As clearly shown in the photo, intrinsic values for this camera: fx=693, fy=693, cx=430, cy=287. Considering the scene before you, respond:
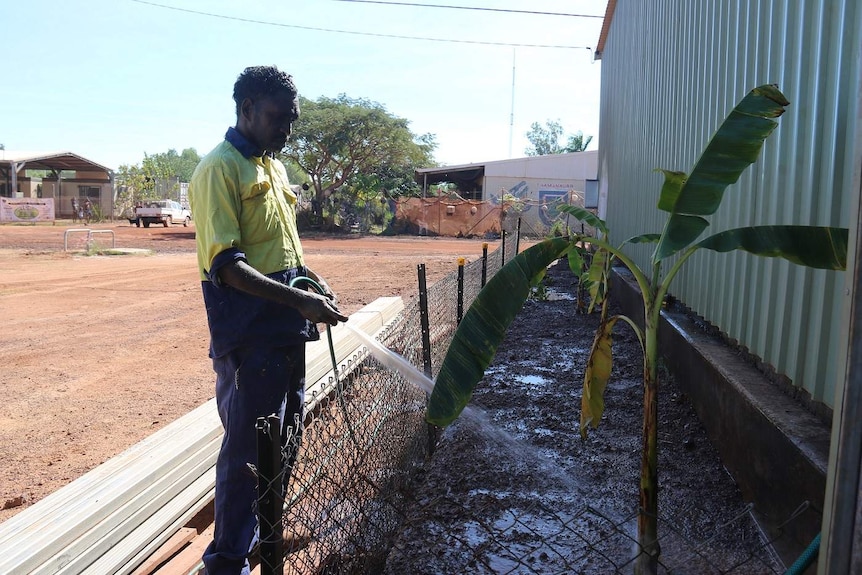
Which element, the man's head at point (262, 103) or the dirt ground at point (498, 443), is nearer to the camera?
the man's head at point (262, 103)

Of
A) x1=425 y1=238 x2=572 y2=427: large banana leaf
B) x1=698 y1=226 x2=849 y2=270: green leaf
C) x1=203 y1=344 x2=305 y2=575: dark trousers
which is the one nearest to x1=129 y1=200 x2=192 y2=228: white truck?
x1=203 y1=344 x2=305 y2=575: dark trousers

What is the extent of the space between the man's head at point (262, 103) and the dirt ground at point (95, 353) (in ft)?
8.52

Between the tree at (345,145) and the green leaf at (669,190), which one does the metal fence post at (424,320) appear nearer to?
the green leaf at (669,190)

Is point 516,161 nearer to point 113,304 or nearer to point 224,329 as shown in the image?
point 113,304

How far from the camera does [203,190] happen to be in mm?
2572

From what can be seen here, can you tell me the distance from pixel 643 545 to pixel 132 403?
4559mm

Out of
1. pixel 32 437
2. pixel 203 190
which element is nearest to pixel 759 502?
pixel 203 190

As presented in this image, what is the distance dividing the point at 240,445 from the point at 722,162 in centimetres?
205

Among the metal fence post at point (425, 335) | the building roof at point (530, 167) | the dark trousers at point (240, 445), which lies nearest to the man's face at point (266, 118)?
the dark trousers at point (240, 445)

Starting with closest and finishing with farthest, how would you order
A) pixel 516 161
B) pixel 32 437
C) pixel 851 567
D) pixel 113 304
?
1. pixel 851 567
2. pixel 32 437
3. pixel 113 304
4. pixel 516 161

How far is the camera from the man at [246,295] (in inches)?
100

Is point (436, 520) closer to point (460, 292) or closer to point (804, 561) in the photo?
point (804, 561)

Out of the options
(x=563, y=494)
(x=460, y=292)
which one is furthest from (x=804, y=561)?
(x=460, y=292)

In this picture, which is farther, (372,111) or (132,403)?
(372,111)
